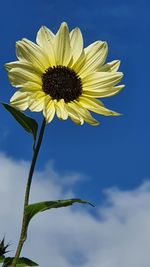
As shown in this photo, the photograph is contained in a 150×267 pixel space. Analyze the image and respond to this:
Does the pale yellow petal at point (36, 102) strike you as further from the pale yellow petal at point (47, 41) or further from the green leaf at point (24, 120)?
the pale yellow petal at point (47, 41)

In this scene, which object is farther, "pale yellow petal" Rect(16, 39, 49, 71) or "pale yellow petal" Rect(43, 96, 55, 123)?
"pale yellow petal" Rect(16, 39, 49, 71)

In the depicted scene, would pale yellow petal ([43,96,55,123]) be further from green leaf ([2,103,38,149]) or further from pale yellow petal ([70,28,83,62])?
pale yellow petal ([70,28,83,62])

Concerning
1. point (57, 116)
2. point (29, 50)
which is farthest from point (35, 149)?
point (29, 50)

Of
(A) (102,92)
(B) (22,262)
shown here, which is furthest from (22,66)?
(B) (22,262)

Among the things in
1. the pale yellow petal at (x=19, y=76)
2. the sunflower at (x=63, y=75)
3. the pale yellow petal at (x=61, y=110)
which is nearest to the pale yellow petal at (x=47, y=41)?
the sunflower at (x=63, y=75)

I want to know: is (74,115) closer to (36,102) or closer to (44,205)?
(36,102)

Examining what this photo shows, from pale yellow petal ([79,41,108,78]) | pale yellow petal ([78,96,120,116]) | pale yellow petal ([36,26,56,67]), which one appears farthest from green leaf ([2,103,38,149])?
pale yellow petal ([79,41,108,78])

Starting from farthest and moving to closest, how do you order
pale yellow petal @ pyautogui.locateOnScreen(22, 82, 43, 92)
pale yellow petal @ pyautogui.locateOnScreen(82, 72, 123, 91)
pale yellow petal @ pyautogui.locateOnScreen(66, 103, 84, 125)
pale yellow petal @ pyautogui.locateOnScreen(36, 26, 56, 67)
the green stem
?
1. pale yellow petal @ pyautogui.locateOnScreen(36, 26, 56, 67)
2. pale yellow petal @ pyautogui.locateOnScreen(82, 72, 123, 91)
3. pale yellow petal @ pyautogui.locateOnScreen(22, 82, 43, 92)
4. pale yellow petal @ pyautogui.locateOnScreen(66, 103, 84, 125)
5. the green stem

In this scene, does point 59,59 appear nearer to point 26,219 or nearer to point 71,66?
point 71,66
